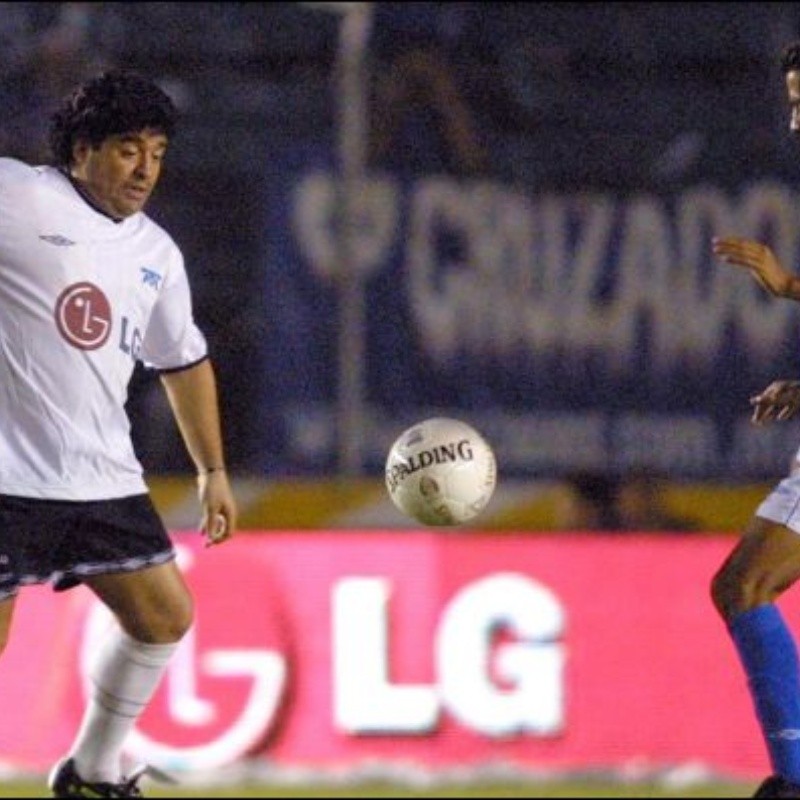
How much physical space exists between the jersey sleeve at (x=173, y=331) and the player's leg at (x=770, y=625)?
154cm

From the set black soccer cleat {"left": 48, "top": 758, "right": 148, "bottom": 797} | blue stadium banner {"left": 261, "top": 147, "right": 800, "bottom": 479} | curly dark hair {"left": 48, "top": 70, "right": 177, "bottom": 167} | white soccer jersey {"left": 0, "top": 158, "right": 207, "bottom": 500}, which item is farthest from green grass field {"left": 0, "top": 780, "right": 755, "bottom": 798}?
blue stadium banner {"left": 261, "top": 147, "right": 800, "bottom": 479}

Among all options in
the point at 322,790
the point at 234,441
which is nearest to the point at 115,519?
the point at 322,790

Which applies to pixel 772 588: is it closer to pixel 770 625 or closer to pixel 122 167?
pixel 770 625

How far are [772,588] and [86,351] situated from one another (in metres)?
1.75

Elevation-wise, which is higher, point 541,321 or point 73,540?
point 73,540

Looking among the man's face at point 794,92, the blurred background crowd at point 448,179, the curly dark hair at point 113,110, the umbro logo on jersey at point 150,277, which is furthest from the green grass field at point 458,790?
the blurred background crowd at point 448,179

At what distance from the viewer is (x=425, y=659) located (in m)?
9.85

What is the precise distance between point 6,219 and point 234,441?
5.91 metres

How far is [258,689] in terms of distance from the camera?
986cm

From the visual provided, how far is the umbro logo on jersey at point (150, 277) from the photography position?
738 centimetres

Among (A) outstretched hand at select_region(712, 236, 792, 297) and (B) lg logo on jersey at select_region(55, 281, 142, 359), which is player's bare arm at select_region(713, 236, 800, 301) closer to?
(A) outstretched hand at select_region(712, 236, 792, 297)

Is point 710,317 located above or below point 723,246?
below

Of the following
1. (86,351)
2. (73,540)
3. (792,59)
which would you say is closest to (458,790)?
(73,540)

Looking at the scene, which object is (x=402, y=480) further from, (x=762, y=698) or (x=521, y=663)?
(x=521, y=663)
